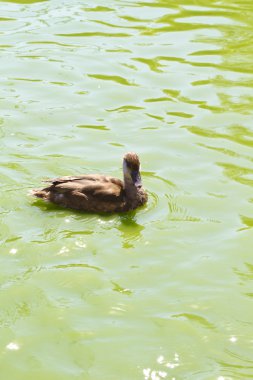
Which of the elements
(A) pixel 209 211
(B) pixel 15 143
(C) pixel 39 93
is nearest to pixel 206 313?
(A) pixel 209 211

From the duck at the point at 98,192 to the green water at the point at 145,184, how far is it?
105 mm

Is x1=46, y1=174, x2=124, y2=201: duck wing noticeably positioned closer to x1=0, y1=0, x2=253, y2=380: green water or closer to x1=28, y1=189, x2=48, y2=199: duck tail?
x1=28, y1=189, x2=48, y2=199: duck tail

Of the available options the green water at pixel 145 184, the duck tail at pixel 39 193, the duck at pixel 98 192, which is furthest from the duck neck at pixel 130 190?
the duck tail at pixel 39 193

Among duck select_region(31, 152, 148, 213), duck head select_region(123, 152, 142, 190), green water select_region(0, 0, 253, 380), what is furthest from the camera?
duck head select_region(123, 152, 142, 190)

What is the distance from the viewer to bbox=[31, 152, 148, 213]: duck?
327 inches

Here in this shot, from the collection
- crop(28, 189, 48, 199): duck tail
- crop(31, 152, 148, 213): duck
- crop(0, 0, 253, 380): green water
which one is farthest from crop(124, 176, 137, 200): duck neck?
crop(28, 189, 48, 199): duck tail

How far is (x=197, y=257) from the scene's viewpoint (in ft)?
24.6

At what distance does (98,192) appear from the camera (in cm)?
830

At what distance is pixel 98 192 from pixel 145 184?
83 centimetres

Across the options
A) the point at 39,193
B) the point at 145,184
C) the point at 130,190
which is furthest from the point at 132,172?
the point at 39,193

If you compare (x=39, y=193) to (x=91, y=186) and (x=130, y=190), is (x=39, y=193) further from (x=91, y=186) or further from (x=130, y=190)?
(x=130, y=190)

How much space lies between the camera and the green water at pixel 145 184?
6230 millimetres

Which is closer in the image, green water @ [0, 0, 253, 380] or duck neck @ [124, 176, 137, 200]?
green water @ [0, 0, 253, 380]

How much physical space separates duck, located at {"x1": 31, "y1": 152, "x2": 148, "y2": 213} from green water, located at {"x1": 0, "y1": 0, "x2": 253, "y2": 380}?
0.11 meters
